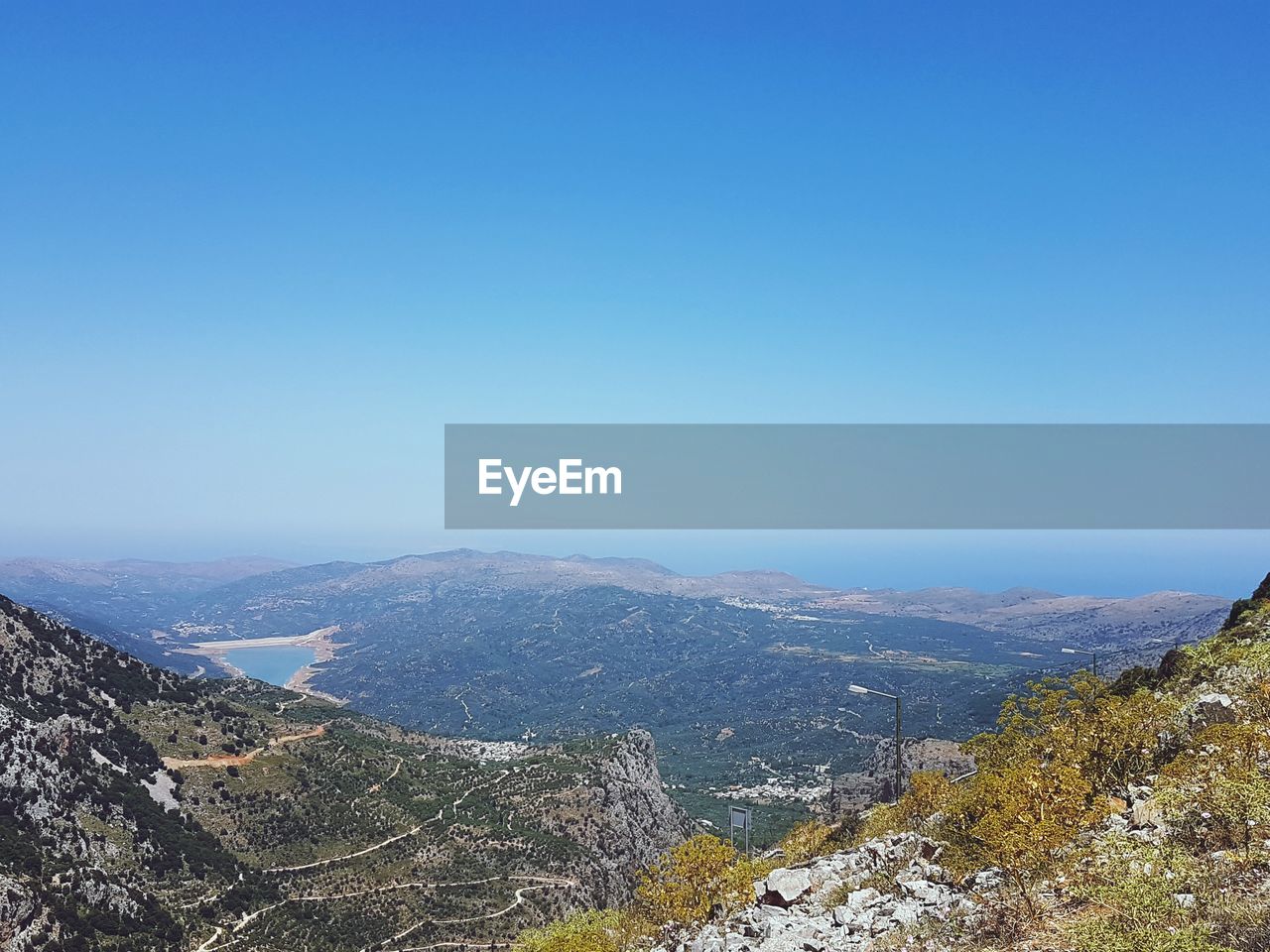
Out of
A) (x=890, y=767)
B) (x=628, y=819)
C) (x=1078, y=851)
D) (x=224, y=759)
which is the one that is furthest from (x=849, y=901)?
(x=890, y=767)

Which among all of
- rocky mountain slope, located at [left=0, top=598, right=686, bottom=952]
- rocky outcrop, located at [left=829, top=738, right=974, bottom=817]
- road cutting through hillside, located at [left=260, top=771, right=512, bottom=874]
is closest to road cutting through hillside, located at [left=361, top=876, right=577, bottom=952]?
rocky mountain slope, located at [left=0, top=598, right=686, bottom=952]

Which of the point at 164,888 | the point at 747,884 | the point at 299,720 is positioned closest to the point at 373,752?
the point at 299,720

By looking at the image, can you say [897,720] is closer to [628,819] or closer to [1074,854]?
[1074,854]

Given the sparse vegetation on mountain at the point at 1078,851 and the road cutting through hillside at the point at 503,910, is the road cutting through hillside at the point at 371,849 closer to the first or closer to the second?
the road cutting through hillside at the point at 503,910

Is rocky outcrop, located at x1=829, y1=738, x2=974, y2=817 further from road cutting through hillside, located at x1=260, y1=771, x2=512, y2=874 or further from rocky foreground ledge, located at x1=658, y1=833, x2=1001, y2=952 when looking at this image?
rocky foreground ledge, located at x1=658, y1=833, x2=1001, y2=952

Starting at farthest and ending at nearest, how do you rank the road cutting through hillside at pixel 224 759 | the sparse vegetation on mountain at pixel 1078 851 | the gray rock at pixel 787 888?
the road cutting through hillside at pixel 224 759, the gray rock at pixel 787 888, the sparse vegetation on mountain at pixel 1078 851

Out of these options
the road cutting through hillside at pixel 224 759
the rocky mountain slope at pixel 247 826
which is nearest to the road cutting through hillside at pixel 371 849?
the rocky mountain slope at pixel 247 826

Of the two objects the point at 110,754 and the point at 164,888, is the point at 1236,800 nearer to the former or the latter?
the point at 164,888
